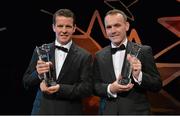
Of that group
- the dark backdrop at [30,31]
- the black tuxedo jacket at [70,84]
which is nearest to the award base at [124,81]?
the black tuxedo jacket at [70,84]

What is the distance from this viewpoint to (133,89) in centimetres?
264

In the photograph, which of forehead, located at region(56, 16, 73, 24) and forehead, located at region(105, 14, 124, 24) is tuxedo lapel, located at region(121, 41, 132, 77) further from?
forehead, located at region(56, 16, 73, 24)

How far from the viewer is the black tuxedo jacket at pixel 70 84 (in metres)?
2.70

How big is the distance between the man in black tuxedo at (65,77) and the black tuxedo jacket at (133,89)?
13 centimetres

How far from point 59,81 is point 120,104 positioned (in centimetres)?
49

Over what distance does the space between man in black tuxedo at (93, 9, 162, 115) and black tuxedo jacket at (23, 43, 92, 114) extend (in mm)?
93

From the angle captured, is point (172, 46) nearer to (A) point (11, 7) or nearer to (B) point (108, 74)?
(B) point (108, 74)

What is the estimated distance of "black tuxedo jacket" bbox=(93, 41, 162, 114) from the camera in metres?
2.59

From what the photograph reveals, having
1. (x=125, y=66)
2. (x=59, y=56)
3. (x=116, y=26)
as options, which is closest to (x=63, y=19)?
(x=59, y=56)

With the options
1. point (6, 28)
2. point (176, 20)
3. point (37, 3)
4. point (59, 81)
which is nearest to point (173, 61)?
point (176, 20)

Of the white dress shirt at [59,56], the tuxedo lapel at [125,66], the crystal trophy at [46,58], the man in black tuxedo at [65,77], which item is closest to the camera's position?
the tuxedo lapel at [125,66]

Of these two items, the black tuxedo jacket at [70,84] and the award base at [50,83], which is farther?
the black tuxedo jacket at [70,84]

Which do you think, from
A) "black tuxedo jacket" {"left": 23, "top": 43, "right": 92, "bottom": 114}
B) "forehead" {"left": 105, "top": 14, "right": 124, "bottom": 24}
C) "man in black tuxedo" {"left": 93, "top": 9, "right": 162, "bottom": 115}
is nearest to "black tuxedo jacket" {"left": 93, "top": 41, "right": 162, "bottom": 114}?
"man in black tuxedo" {"left": 93, "top": 9, "right": 162, "bottom": 115}

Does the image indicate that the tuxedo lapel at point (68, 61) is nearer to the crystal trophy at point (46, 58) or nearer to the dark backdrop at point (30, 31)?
the crystal trophy at point (46, 58)
